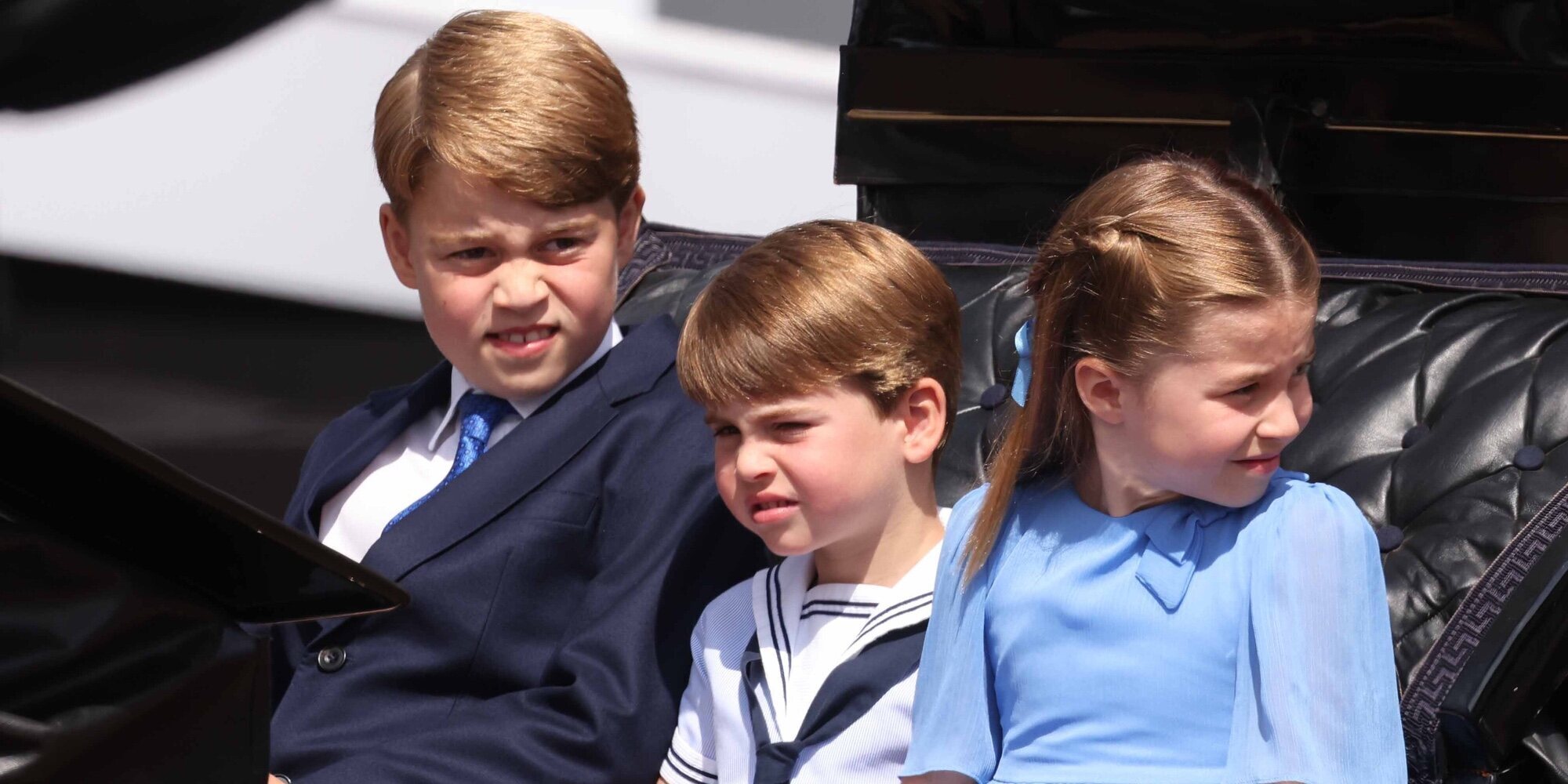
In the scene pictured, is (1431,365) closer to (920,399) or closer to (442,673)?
(920,399)

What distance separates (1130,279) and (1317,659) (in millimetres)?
320

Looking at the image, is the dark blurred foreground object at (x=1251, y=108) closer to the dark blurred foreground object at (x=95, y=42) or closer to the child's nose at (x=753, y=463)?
the child's nose at (x=753, y=463)

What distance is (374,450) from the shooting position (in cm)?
188

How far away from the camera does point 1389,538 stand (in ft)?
5.17

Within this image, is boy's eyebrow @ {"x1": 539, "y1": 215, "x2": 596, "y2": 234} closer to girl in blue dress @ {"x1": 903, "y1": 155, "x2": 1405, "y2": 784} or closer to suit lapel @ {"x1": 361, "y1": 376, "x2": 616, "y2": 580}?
suit lapel @ {"x1": 361, "y1": 376, "x2": 616, "y2": 580}

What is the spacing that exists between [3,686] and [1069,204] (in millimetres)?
947

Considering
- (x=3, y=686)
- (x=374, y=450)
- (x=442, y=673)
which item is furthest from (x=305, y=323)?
(x=3, y=686)

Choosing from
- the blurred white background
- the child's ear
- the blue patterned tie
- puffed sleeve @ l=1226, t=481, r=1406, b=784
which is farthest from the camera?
the blurred white background

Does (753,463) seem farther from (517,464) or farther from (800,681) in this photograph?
(517,464)

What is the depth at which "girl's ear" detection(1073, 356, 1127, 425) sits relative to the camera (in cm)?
Answer: 136

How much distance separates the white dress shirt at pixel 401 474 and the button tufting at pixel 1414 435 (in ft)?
2.71

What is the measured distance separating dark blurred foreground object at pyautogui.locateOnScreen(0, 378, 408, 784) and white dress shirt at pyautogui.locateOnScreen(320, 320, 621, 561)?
36.9 inches

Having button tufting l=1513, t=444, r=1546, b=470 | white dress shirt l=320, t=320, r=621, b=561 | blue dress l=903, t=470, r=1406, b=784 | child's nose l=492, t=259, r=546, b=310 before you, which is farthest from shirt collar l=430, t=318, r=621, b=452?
button tufting l=1513, t=444, r=1546, b=470

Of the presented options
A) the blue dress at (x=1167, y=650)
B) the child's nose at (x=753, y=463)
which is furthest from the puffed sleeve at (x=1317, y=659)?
the child's nose at (x=753, y=463)
